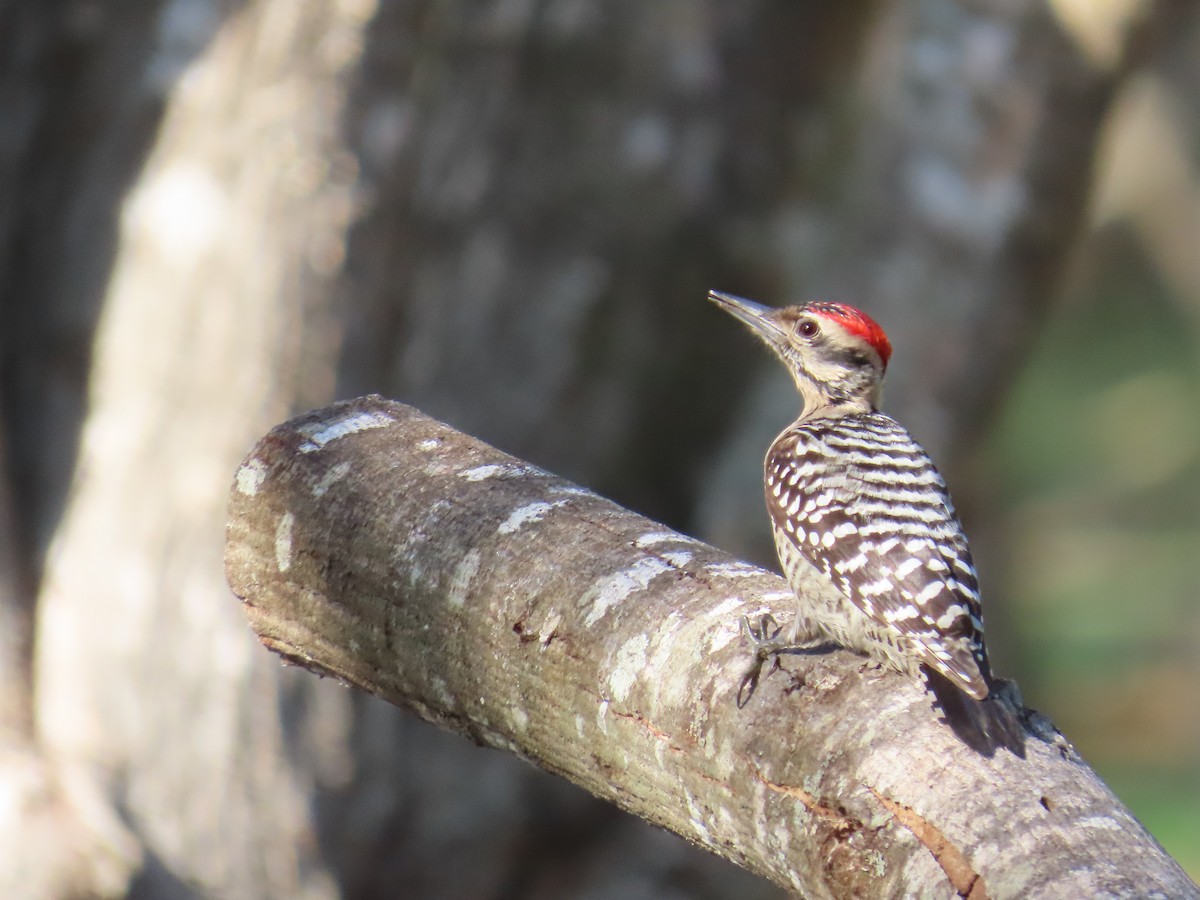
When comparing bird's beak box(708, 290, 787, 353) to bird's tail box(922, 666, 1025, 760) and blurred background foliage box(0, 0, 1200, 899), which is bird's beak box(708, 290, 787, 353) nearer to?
blurred background foliage box(0, 0, 1200, 899)

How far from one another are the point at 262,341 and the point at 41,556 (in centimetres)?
196

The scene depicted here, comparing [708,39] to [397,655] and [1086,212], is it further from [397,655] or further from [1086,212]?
[397,655]

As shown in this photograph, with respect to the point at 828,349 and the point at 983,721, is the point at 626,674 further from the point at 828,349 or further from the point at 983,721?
the point at 828,349

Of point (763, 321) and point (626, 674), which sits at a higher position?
point (763, 321)

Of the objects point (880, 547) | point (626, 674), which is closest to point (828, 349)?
point (880, 547)

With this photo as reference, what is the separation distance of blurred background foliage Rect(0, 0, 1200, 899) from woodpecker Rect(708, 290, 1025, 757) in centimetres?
232

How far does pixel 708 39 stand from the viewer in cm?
625

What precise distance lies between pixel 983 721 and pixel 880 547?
0.83m

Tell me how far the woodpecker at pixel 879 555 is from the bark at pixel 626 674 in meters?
0.09

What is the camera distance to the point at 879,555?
2.96 metres

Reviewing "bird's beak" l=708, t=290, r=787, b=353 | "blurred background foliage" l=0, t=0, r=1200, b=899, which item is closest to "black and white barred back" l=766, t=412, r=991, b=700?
"bird's beak" l=708, t=290, r=787, b=353

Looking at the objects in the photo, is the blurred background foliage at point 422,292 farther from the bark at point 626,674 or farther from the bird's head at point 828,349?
the bark at point 626,674

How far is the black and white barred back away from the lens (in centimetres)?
263

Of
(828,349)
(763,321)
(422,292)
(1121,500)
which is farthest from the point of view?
(1121,500)
